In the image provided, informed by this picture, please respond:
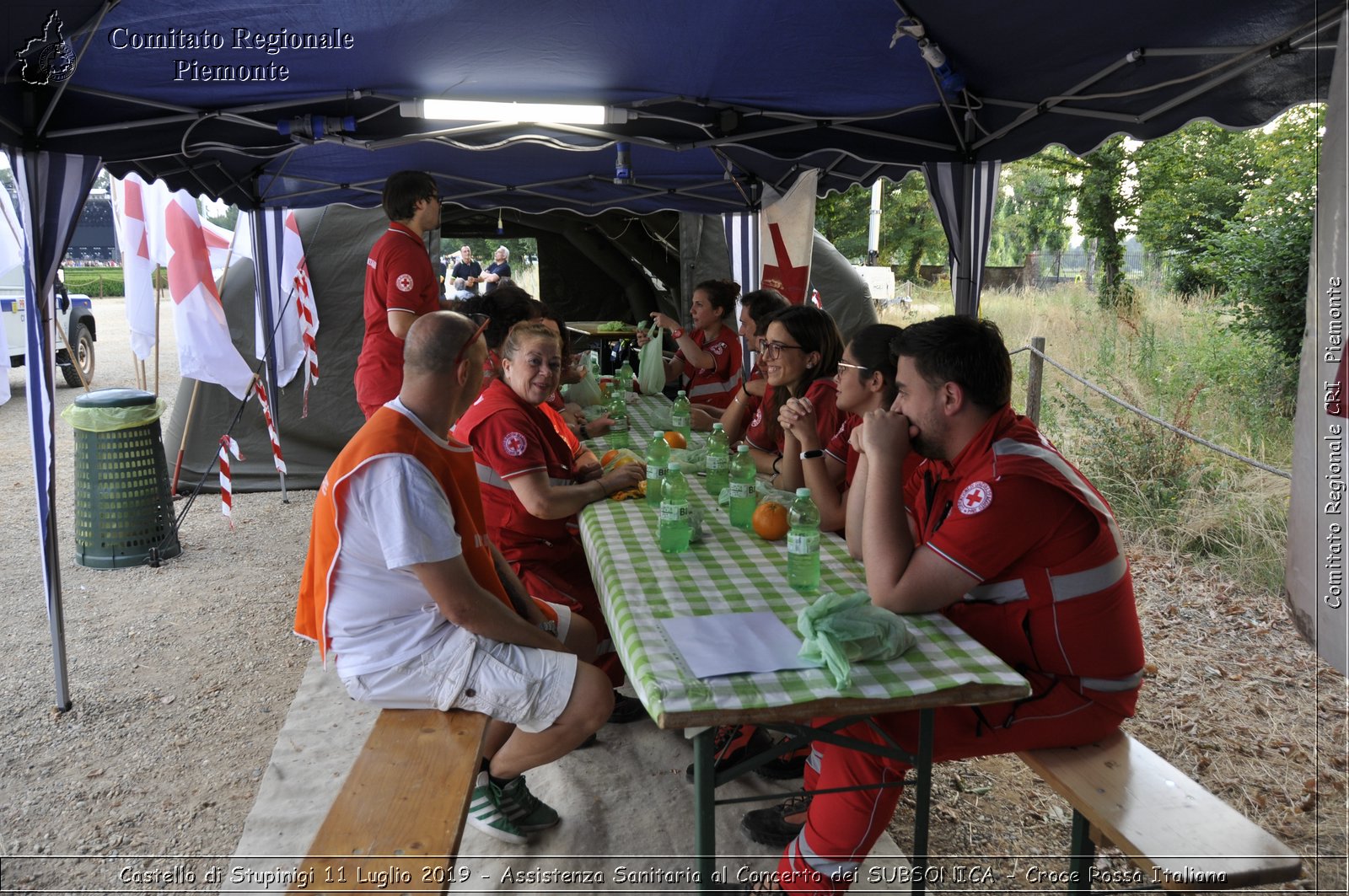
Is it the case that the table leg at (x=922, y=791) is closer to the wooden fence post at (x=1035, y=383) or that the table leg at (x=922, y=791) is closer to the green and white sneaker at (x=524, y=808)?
the green and white sneaker at (x=524, y=808)

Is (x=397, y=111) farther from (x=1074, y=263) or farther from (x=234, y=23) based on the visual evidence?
(x=1074, y=263)

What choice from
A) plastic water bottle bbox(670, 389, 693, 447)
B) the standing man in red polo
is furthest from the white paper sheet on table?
the standing man in red polo

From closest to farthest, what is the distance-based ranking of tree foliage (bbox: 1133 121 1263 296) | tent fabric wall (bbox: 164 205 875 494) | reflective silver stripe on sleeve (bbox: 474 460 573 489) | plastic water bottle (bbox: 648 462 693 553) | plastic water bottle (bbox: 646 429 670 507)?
plastic water bottle (bbox: 648 462 693 553), plastic water bottle (bbox: 646 429 670 507), reflective silver stripe on sleeve (bbox: 474 460 573 489), tent fabric wall (bbox: 164 205 875 494), tree foliage (bbox: 1133 121 1263 296)

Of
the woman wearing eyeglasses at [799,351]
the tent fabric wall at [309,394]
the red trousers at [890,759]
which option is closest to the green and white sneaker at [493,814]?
the red trousers at [890,759]

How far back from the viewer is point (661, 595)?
2.19 metres

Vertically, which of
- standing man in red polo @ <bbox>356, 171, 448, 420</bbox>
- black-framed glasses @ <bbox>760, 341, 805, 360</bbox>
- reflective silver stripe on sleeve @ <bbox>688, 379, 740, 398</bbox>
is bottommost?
reflective silver stripe on sleeve @ <bbox>688, 379, 740, 398</bbox>

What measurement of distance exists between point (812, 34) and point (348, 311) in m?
5.12

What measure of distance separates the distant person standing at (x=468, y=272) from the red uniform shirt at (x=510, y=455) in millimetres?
12802

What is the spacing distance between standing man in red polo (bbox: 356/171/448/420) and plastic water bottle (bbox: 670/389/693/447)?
1442 millimetres

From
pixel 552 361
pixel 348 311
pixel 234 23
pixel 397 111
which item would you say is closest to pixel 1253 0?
pixel 552 361

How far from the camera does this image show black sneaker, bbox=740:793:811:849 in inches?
109

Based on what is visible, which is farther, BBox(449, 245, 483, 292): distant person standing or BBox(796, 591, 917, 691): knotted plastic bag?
BBox(449, 245, 483, 292): distant person standing

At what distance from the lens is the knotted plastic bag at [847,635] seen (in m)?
1.75

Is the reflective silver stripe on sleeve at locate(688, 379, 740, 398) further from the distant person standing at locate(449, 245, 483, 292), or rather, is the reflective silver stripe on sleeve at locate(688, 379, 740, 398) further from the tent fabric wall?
the distant person standing at locate(449, 245, 483, 292)
